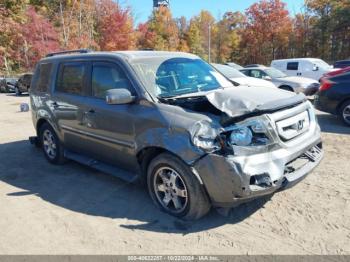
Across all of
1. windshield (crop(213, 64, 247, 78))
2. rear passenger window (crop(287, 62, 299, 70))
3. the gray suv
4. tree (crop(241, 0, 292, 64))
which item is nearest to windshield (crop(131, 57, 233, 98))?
the gray suv

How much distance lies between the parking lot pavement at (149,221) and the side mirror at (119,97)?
52.0 inches

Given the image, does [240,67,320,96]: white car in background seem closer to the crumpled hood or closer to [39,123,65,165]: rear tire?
the crumpled hood

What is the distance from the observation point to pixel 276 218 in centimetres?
355

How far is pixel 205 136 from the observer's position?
326 centimetres

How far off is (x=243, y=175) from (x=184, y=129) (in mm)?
752

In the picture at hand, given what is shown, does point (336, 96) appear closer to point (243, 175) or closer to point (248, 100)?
point (248, 100)

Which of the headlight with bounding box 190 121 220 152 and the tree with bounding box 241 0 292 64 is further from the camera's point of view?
the tree with bounding box 241 0 292 64

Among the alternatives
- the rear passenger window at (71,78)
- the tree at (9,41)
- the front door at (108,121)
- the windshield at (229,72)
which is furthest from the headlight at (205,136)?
the tree at (9,41)

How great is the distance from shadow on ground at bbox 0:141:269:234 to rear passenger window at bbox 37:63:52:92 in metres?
1.40

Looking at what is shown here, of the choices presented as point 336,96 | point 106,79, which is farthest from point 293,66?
point 106,79

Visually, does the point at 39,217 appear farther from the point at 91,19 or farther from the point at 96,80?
the point at 91,19

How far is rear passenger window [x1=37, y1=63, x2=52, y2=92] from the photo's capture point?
575cm

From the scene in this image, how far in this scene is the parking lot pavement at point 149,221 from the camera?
314 cm

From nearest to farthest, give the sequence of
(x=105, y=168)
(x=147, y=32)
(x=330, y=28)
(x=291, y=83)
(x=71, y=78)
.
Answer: (x=105, y=168), (x=71, y=78), (x=291, y=83), (x=330, y=28), (x=147, y=32)
